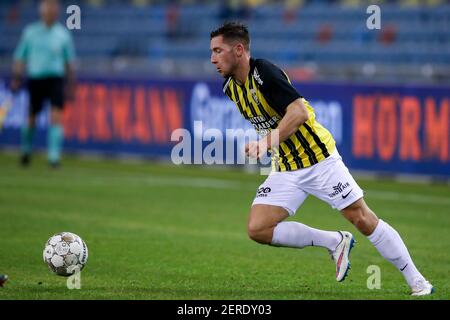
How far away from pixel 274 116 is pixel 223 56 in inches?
23.3

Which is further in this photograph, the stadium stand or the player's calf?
the stadium stand

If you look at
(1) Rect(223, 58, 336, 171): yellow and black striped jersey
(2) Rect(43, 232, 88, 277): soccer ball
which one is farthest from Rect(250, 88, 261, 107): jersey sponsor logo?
(2) Rect(43, 232, 88, 277): soccer ball

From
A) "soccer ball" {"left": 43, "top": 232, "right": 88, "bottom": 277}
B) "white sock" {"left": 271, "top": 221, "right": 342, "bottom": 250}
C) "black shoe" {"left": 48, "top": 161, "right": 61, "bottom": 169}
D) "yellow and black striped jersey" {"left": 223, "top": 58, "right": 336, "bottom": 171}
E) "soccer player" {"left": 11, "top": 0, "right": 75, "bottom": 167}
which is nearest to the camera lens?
"yellow and black striped jersey" {"left": 223, "top": 58, "right": 336, "bottom": 171}

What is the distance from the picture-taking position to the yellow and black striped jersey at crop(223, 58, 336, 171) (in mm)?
7770

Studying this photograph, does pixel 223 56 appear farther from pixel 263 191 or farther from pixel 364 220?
pixel 364 220

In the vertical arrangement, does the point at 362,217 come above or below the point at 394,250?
above

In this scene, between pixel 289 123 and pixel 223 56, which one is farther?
pixel 223 56

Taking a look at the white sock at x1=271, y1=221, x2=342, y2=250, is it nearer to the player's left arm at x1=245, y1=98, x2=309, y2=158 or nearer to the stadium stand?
the player's left arm at x1=245, y1=98, x2=309, y2=158

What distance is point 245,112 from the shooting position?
812 centimetres

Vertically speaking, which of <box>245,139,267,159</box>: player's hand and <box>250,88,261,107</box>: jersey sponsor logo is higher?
<box>250,88,261,107</box>: jersey sponsor logo

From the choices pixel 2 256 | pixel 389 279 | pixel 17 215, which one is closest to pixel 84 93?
pixel 17 215

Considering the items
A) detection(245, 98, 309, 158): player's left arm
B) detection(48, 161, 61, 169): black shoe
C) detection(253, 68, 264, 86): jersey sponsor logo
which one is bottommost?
detection(48, 161, 61, 169): black shoe

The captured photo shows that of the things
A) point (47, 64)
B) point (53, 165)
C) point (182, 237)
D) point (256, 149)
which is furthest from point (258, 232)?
point (47, 64)

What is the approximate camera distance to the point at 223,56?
795 cm
